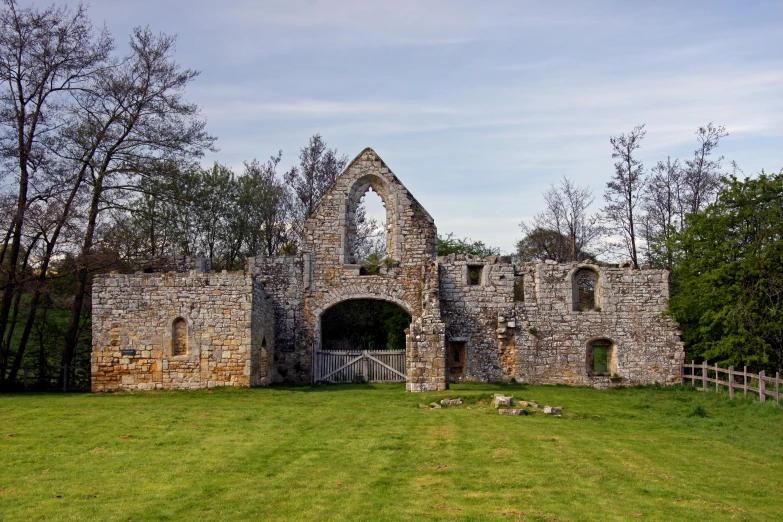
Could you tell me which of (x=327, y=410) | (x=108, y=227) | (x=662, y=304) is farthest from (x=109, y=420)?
(x=662, y=304)

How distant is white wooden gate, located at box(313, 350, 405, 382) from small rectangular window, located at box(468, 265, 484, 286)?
3422mm

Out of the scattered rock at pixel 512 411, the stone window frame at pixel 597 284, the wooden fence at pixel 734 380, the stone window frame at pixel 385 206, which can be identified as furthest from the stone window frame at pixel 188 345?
the wooden fence at pixel 734 380

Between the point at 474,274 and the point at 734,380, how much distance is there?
890 centimetres

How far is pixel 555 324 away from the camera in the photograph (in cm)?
2564

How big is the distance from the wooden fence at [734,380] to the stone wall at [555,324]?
30.3 inches

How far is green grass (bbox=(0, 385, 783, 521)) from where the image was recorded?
31.8ft

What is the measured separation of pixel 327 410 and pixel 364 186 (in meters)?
10.9

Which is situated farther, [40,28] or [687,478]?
[40,28]

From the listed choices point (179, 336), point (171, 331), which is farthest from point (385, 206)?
point (171, 331)

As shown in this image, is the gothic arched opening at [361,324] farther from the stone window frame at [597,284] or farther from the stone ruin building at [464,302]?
the stone window frame at [597,284]

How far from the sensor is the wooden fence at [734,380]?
19484 millimetres

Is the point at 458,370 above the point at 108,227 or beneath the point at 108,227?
beneath

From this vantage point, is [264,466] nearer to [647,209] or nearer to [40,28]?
[40,28]

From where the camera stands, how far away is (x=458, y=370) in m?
26.0
